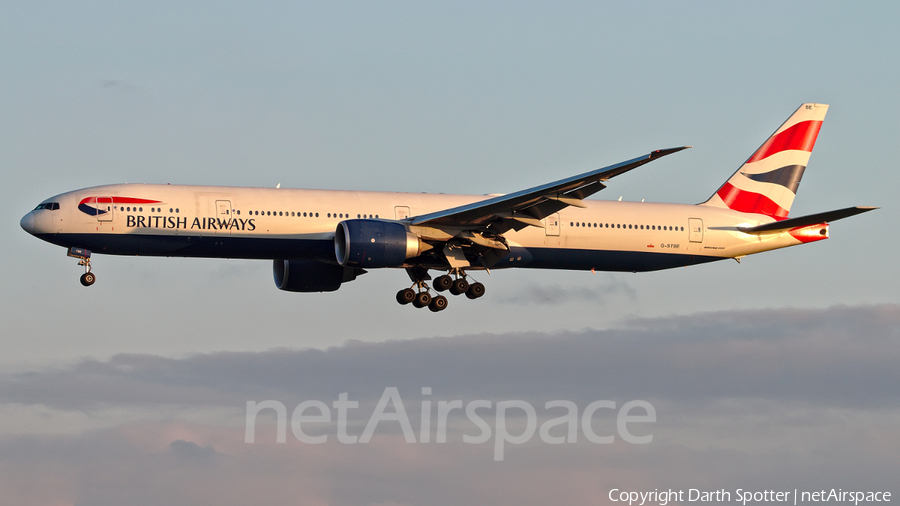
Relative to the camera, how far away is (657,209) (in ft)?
149

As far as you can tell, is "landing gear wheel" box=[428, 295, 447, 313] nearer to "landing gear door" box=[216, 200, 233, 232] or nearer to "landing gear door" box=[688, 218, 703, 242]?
"landing gear door" box=[216, 200, 233, 232]

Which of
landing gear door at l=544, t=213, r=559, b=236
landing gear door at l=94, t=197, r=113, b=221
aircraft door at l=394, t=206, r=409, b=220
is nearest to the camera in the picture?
landing gear door at l=94, t=197, r=113, b=221

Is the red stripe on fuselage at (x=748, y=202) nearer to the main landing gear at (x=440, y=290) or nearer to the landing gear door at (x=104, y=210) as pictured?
the main landing gear at (x=440, y=290)

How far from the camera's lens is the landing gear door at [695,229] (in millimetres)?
45406

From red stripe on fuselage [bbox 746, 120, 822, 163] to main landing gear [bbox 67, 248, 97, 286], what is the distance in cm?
2713

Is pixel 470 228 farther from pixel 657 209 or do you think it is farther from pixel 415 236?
pixel 657 209

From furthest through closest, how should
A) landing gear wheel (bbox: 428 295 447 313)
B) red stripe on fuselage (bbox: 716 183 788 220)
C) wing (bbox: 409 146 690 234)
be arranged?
red stripe on fuselage (bbox: 716 183 788 220), landing gear wheel (bbox: 428 295 447 313), wing (bbox: 409 146 690 234)

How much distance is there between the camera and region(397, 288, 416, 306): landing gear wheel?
43281 mm

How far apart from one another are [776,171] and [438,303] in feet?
53.2

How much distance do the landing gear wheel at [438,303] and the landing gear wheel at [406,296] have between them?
29.2 inches

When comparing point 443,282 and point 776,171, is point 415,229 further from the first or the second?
point 776,171

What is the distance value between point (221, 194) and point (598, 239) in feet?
46.4

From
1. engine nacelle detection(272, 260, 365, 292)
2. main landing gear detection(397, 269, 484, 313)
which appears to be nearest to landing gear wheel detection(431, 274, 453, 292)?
main landing gear detection(397, 269, 484, 313)

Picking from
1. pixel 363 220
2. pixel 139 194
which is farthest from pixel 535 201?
pixel 139 194
